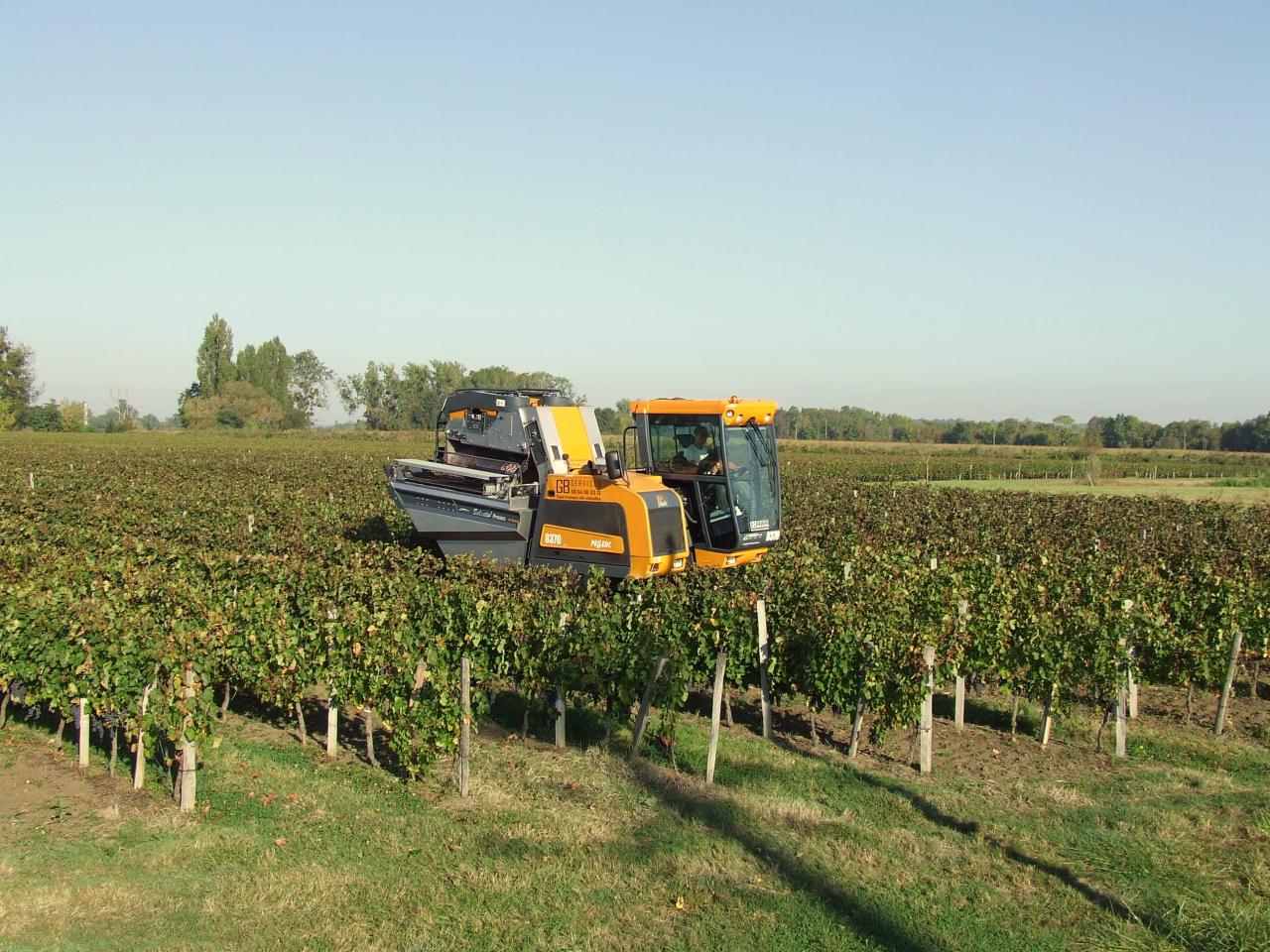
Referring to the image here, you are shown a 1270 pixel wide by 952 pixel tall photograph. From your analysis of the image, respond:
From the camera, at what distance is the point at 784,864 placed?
23.0ft

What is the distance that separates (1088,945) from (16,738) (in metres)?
9.23

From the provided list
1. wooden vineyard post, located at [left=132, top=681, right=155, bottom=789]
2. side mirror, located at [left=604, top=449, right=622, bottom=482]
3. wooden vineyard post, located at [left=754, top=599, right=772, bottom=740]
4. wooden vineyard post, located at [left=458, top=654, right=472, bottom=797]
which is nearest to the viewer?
wooden vineyard post, located at [left=132, top=681, right=155, bottom=789]

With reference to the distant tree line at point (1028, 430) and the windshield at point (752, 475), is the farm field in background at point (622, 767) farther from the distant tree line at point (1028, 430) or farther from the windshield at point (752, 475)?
the distant tree line at point (1028, 430)

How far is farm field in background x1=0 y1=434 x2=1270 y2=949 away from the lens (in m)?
6.27

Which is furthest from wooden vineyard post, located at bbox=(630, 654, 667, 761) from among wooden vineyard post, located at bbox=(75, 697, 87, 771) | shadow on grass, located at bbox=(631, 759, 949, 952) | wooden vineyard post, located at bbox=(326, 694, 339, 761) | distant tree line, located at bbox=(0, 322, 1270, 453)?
distant tree line, located at bbox=(0, 322, 1270, 453)

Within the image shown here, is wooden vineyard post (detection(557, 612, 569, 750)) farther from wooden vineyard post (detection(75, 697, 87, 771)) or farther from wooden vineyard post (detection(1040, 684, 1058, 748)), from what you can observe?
wooden vineyard post (detection(1040, 684, 1058, 748))

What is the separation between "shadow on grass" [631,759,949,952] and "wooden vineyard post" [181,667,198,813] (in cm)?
364

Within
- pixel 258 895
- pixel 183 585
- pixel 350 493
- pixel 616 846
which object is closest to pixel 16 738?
pixel 183 585

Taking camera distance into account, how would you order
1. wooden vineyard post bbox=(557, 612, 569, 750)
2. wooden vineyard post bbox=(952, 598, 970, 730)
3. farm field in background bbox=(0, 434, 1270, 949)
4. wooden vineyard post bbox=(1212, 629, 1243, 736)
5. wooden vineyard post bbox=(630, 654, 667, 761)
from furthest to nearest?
wooden vineyard post bbox=(1212, 629, 1243, 736), wooden vineyard post bbox=(952, 598, 970, 730), wooden vineyard post bbox=(557, 612, 569, 750), wooden vineyard post bbox=(630, 654, 667, 761), farm field in background bbox=(0, 434, 1270, 949)

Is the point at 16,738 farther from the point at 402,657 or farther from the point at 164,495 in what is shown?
the point at 164,495

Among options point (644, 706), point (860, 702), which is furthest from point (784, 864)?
point (860, 702)

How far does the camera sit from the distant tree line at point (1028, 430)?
294 ft

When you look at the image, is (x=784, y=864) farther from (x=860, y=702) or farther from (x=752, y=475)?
(x=752, y=475)

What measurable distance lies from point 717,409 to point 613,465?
5.78 ft
